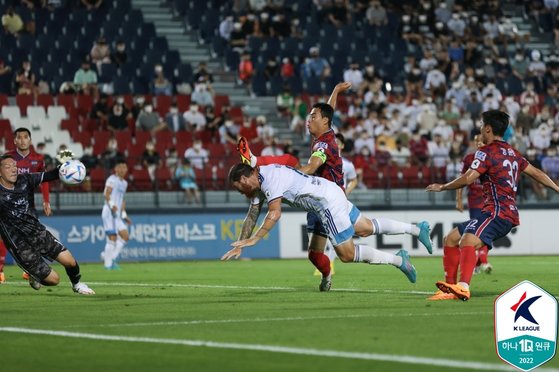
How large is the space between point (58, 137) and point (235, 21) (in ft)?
30.9

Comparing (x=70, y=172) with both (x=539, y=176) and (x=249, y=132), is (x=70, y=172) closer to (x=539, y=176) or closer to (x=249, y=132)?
(x=539, y=176)

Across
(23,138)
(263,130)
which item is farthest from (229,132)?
(23,138)

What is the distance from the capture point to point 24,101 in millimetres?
32562

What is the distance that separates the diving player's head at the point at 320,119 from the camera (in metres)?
16.4

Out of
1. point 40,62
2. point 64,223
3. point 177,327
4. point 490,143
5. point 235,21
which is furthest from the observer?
point 235,21

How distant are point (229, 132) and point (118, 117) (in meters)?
3.22

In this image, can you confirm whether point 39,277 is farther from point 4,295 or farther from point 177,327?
point 177,327

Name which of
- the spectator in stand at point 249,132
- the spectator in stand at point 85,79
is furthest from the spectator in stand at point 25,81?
the spectator in stand at point 249,132

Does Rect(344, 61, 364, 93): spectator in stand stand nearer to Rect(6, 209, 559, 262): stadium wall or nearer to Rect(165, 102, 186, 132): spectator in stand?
Rect(6, 209, 559, 262): stadium wall

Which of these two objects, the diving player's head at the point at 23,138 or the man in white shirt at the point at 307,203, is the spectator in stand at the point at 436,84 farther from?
the man in white shirt at the point at 307,203

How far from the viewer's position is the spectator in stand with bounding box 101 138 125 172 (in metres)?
30.5

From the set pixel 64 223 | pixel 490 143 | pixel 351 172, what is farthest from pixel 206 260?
pixel 490 143

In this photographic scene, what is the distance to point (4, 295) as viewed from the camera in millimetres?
17281

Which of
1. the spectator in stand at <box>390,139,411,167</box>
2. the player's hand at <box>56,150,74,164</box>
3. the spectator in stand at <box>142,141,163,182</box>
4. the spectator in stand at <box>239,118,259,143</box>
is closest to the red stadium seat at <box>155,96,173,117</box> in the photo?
the spectator in stand at <box>239,118,259,143</box>
